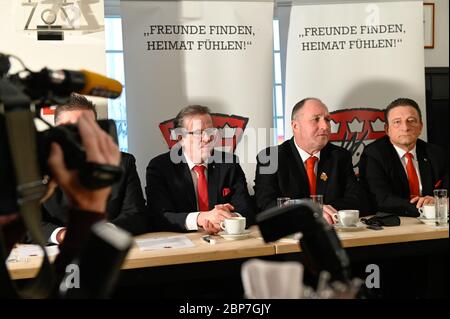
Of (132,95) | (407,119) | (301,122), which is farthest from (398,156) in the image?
(132,95)

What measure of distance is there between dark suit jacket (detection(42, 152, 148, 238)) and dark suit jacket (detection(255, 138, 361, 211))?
703 millimetres

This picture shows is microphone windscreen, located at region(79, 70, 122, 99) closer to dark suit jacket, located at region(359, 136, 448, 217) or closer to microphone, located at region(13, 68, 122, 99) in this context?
microphone, located at region(13, 68, 122, 99)

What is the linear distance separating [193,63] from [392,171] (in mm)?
1437

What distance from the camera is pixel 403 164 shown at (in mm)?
3518

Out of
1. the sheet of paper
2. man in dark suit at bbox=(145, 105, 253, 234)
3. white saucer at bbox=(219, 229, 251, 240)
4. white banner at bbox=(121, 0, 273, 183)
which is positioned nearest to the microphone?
the sheet of paper

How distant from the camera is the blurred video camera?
0.80 meters

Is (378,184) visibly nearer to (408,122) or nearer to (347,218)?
(408,122)

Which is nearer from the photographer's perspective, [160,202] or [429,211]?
[429,211]

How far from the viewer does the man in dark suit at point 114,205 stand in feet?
8.26

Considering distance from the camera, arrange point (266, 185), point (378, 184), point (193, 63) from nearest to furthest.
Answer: point (266, 185), point (378, 184), point (193, 63)

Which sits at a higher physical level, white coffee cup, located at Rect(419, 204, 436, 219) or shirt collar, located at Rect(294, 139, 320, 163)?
shirt collar, located at Rect(294, 139, 320, 163)

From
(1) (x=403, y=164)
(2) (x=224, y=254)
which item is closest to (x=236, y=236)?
(2) (x=224, y=254)

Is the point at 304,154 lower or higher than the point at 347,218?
higher
